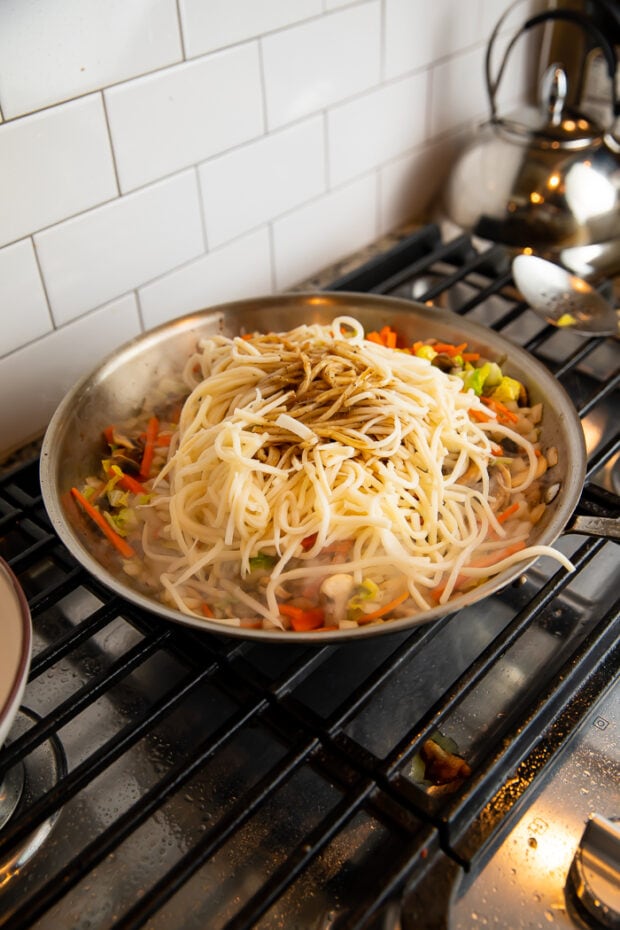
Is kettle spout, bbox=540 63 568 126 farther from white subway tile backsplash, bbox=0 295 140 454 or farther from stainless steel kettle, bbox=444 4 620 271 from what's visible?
white subway tile backsplash, bbox=0 295 140 454

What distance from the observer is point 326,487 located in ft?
3.16

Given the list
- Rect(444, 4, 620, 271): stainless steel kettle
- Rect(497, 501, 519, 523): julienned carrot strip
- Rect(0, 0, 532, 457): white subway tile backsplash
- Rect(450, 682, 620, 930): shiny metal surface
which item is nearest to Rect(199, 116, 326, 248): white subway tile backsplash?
Rect(0, 0, 532, 457): white subway tile backsplash

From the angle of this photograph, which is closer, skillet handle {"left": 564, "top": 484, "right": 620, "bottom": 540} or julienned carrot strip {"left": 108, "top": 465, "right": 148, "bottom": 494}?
skillet handle {"left": 564, "top": 484, "right": 620, "bottom": 540}

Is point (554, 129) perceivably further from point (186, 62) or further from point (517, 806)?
point (517, 806)

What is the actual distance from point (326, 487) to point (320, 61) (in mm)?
835

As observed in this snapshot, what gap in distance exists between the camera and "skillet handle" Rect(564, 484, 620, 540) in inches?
35.7

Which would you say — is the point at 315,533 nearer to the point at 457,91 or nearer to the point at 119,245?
the point at 119,245

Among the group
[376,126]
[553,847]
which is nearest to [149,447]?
[553,847]

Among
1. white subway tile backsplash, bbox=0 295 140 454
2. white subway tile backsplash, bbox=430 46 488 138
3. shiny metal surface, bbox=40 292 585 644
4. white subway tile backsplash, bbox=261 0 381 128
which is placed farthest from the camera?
white subway tile backsplash, bbox=430 46 488 138

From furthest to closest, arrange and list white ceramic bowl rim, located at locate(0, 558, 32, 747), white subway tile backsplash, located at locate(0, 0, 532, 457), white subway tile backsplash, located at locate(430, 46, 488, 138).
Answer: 1. white subway tile backsplash, located at locate(430, 46, 488, 138)
2. white subway tile backsplash, located at locate(0, 0, 532, 457)
3. white ceramic bowl rim, located at locate(0, 558, 32, 747)

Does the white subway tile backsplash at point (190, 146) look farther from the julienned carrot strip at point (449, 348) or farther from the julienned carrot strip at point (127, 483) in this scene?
the julienned carrot strip at point (449, 348)

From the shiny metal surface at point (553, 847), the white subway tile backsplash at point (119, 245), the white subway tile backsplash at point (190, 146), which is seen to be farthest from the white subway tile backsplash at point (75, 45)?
the shiny metal surface at point (553, 847)

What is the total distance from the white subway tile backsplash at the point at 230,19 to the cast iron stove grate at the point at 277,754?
27.5 inches

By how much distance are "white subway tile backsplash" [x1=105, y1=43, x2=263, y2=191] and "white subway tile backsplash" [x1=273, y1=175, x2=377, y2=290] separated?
222 mm
